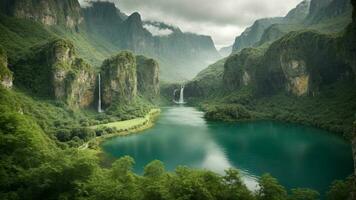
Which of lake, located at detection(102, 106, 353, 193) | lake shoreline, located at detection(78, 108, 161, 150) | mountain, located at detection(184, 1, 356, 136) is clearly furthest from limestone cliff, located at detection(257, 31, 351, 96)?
lake shoreline, located at detection(78, 108, 161, 150)

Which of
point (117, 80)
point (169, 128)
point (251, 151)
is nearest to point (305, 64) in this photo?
point (169, 128)

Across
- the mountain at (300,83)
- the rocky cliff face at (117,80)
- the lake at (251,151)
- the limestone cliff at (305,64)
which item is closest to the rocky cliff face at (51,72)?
the rocky cliff face at (117,80)

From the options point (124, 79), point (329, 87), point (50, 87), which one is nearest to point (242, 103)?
point (329, 87)

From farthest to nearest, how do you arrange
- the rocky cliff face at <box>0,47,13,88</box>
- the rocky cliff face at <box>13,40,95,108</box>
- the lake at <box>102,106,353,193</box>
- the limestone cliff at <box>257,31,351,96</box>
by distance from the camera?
the limestone cliff at <box>257,31,351,96</box> → the rocky cliff face at <box>13,40,95,108</box> → the rocky cliff face at <box>0,47,13,88</box> → the lake at <box>102,106,353,193</box>

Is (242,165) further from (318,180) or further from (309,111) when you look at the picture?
(309,111)

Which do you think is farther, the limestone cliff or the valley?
the limestone cliff

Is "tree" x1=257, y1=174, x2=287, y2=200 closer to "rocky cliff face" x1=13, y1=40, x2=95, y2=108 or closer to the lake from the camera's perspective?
the lake

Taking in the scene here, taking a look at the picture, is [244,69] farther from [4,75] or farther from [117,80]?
[4,75]
